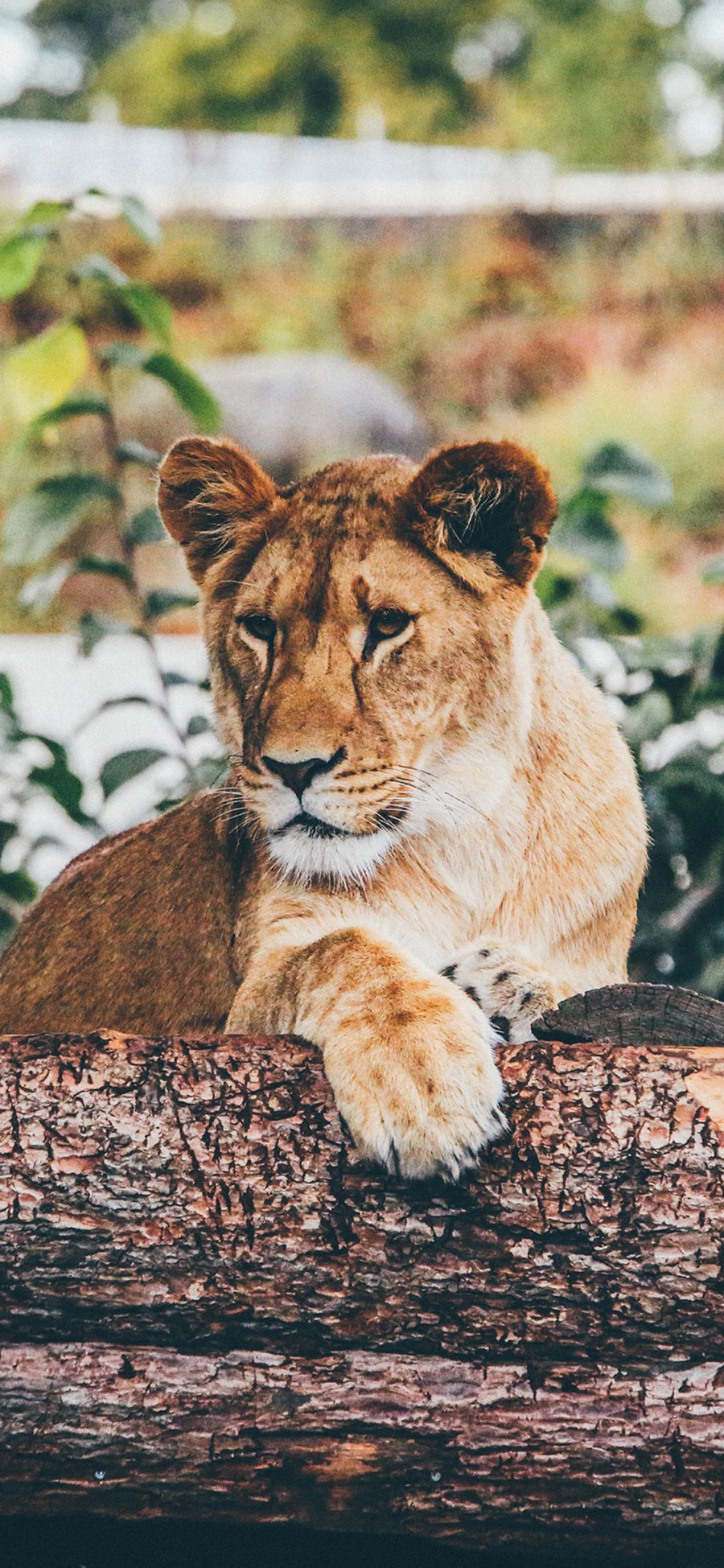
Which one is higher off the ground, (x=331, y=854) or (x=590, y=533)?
(x=590, y=533)

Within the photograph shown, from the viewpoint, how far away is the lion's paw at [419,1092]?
1852 mm

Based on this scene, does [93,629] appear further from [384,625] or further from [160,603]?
[384,625]

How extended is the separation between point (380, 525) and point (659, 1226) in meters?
1.08

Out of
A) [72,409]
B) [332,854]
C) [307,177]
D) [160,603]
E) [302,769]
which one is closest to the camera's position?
[302,769]

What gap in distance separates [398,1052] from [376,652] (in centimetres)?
63

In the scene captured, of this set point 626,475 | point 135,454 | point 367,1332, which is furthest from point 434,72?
point 367,1332

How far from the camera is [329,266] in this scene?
1541 centimetres

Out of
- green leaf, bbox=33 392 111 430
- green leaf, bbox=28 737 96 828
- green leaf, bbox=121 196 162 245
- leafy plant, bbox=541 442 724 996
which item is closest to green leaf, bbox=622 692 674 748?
leafy plant, bbox=541 442 724 996

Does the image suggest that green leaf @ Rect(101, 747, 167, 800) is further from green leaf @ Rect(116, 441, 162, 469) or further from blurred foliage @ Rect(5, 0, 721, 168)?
blurred foliage @ Rect(5, 0, 721, 168)

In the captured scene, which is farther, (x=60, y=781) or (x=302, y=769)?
(x=60, y=781)

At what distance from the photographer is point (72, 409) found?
361 cm

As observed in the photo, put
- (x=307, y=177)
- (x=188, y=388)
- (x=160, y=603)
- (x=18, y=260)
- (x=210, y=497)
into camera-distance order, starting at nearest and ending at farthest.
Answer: (x=210, y=497) < (x=18, y=260) < (x=188, y=388) < (x=160, y=603) < (x=307, y=177)

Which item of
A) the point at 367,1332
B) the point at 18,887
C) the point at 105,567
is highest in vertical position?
the point at 105,567

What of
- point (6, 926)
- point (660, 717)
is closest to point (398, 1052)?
point (660, 717)
